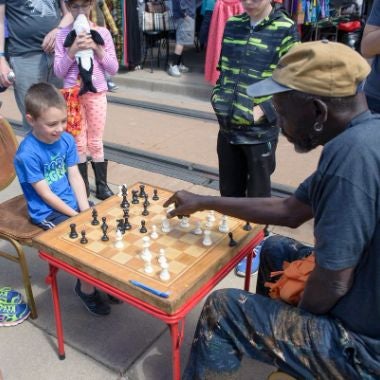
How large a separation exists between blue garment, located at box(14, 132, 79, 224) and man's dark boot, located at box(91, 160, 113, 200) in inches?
44.6

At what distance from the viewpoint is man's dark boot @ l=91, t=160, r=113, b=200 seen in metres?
4.11

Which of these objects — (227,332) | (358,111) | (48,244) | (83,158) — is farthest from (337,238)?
(83,158)

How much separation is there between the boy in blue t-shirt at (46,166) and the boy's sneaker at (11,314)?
342mm

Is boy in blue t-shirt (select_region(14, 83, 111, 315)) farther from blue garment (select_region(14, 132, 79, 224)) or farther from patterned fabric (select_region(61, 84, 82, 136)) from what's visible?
patterned fabric (select_region(61, 84, 82, 136))

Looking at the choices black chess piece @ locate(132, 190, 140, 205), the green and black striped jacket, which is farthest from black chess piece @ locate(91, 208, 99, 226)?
the green and black striped jacket

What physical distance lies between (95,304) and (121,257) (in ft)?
2.99

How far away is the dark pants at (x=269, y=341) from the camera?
1.61 m

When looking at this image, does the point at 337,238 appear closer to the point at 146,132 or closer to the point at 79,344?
the point at 79,344

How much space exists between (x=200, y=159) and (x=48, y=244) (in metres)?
3.16

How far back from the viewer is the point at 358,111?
1.59 m

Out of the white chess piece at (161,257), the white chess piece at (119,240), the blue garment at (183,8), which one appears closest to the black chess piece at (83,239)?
the white chess piece at (119,240)

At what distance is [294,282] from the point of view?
186cm

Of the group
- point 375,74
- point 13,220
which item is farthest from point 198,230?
point 375,74

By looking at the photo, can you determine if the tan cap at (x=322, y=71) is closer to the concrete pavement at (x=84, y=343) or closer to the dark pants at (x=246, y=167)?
the dark pants at (x=246, y=167)
